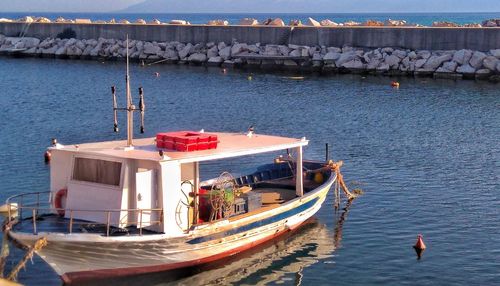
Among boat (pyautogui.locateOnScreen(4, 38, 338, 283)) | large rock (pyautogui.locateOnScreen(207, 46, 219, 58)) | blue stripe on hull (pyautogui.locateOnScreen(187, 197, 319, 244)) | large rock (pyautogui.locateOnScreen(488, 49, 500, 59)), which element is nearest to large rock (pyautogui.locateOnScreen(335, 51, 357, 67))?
large rock (pyautogui.locateOnScreen(488, 49, 500, 59))

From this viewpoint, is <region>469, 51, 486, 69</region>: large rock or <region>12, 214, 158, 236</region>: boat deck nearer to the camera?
<region>12, 214, 158, 236</region>: boat deck

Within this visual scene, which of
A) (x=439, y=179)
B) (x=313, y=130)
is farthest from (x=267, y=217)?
(x=313, y=130)

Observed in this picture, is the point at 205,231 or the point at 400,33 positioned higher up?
the point at 400,33

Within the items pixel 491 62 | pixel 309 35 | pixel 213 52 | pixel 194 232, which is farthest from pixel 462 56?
pixel 194 232

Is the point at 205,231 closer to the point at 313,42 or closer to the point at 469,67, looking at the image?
the point at 469,67

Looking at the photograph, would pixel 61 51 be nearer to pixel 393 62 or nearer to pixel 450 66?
pixel 393 62

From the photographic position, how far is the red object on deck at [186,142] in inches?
723

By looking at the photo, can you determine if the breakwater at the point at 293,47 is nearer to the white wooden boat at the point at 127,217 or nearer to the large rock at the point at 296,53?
the large rock at the point at 296,53

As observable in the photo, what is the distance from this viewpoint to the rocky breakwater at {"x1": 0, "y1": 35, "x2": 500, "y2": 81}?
56344 millimetres

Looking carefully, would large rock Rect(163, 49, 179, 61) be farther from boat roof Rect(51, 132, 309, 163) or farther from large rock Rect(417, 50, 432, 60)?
boat roof Rect(51, 132, 309, 163)

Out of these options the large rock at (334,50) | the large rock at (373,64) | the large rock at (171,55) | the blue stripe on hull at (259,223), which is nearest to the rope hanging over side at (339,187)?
the blue stripe on hull at (259,223)

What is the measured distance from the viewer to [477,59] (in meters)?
55.9

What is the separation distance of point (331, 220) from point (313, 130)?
13677mm

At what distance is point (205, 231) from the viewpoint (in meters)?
18.1
